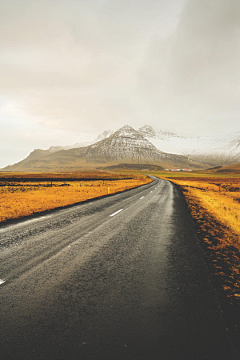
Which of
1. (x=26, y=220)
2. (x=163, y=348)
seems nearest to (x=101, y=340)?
(x=163, y=348)

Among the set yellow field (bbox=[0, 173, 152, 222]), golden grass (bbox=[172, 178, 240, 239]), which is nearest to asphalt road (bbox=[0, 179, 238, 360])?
golden grass (bbox=[172, 178, 240, 239])

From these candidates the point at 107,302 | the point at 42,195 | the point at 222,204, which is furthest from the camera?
the point at 42,195

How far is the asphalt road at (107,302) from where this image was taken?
8.63 feet

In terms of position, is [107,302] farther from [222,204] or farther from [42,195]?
[42,195]

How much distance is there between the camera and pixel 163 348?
2.64 meters

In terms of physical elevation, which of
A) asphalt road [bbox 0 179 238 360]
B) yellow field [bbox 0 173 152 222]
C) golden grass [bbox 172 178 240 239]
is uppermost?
asphalt road [bbox 0 179 238 360]

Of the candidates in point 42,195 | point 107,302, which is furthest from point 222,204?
point 42,195

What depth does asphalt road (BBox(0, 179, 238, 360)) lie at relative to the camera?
2629mm

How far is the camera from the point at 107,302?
3572 millimetres

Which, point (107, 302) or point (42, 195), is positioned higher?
point (107, 302)

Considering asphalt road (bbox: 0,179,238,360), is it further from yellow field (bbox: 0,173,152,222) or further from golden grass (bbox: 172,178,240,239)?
yellow field (bbox: 0,173,152,222)

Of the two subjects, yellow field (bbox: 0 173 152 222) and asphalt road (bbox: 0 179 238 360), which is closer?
asphalt road (bbox: 0 179 238 360)

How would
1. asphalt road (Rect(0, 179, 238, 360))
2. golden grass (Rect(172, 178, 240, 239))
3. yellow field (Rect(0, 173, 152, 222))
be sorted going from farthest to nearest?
1. yellow field (Rect(0, 173, 152, 222))
2. golden grass (Rect(172, 178, 240, 239))
3. asphalt road (Rect(0, 179, 238, 360))

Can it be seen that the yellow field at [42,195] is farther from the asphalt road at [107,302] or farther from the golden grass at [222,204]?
the golden grass at [222,204]
